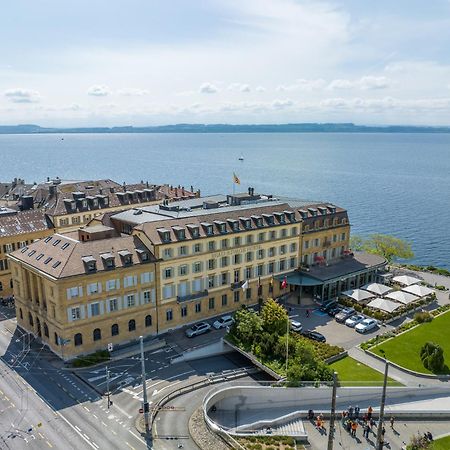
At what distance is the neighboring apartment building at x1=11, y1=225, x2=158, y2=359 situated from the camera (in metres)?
63.2

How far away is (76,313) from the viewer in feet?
209

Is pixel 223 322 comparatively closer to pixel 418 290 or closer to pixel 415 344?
pixel 415 344

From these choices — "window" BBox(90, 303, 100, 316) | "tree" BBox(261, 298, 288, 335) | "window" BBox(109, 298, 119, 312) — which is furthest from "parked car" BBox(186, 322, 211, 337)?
"window" BBox(90, 303, 100, 316)

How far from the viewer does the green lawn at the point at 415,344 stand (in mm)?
63781

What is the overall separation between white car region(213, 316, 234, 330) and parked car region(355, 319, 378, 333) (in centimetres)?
1960

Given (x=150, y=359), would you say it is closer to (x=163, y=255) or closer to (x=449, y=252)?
(x=163, y=255)

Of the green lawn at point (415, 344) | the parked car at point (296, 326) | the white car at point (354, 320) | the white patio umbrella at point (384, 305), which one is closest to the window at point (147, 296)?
the parked car at point (296, 326)

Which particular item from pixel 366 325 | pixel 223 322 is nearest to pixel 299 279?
pixel 366 325

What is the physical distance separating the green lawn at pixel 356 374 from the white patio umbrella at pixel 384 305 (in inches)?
656

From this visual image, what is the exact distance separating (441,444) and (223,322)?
1362 inches

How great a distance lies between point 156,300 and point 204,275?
9266mm

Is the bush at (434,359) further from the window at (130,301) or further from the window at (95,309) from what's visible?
the window at (95,309)

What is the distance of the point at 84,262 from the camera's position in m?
64.1

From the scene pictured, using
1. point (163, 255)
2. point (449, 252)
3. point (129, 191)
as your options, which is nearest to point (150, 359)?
point (163, 255)
